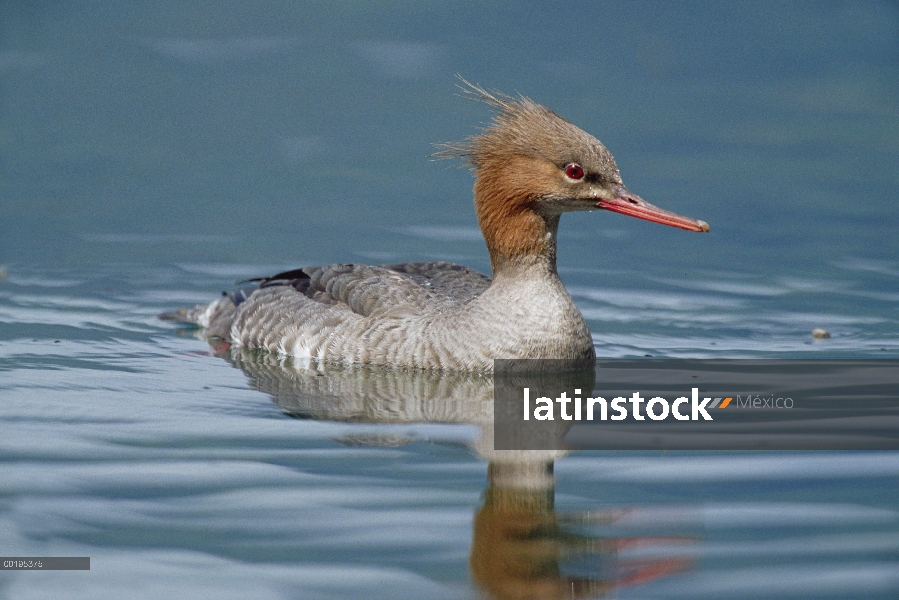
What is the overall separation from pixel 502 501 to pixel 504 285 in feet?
9.93

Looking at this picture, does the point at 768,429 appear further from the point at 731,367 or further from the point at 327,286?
the point at 327,286

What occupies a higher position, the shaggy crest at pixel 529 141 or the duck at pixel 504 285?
the shaggy crest at pixel 529 141

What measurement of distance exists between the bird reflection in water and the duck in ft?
0.76

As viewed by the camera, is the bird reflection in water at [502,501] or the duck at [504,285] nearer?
the bird reflection in water at [502,501]

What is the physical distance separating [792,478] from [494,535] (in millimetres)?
1816

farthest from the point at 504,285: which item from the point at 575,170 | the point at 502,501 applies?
the point at 502,501

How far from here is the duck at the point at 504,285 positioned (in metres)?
9.62

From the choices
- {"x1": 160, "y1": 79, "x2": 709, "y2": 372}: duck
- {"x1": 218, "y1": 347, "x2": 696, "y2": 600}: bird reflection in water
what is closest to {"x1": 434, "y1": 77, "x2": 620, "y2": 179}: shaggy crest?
{"x1": 160, "y1": 79, "x2": 709, "y2": 372}: duck

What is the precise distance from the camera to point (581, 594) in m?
6.04

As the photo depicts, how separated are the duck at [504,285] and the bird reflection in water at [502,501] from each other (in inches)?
9.1

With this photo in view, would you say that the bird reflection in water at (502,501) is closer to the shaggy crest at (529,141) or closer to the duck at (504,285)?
the duck at (504,285)

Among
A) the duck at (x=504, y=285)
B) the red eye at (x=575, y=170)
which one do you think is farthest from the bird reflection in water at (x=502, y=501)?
the red eye at (x=575, y=170)

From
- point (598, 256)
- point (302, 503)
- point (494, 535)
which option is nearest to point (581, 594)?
point (494, 535)

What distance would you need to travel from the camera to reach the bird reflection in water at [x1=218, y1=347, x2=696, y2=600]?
622cm
